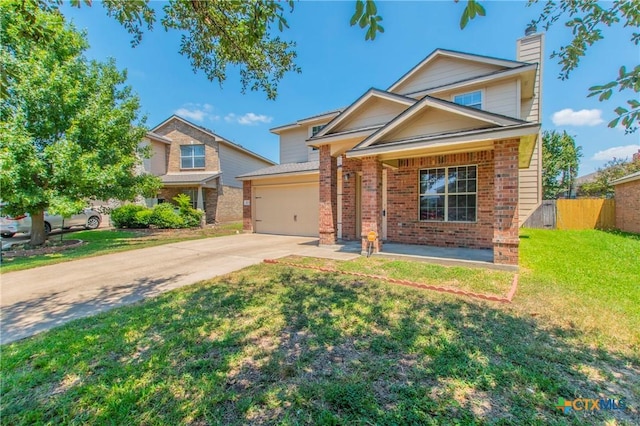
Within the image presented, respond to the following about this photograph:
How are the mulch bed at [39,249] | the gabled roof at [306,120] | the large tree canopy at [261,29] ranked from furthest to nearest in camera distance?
the gabled roof at [306,120] → the mulch bed at [39,249] → the large tree canopy at [261,29]

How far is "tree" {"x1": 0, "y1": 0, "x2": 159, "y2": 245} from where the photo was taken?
310 inches

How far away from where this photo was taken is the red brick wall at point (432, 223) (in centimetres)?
826

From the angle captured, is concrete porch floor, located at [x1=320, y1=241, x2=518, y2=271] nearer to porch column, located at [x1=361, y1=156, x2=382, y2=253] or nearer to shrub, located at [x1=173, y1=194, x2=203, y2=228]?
porch column, located at [x1=361, y1=156, x2=382, y2=253]

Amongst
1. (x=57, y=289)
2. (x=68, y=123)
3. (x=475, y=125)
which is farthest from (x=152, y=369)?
(x=68, y=123)

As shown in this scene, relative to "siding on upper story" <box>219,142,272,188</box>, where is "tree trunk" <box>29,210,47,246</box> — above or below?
below

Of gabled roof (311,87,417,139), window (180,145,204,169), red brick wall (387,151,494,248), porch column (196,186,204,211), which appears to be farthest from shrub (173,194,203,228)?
red brick wall (387,151,494,248)

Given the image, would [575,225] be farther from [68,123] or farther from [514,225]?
[68,123]

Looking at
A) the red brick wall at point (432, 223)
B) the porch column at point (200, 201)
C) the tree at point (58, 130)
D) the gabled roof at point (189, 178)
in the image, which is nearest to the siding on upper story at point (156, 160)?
the gabled roof at point (189, 178)

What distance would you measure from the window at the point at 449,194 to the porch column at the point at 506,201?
269 cm

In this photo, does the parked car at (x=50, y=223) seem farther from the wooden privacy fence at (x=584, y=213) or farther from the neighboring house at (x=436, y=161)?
the wooden privacy fence at (x=584, y=213)

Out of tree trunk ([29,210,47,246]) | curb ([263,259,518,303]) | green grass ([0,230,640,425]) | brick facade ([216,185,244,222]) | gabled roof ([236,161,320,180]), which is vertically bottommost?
green grass ([0,230,640,425])

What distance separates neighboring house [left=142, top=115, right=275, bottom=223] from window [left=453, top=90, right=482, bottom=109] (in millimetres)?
14897

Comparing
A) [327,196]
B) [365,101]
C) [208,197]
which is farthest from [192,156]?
[365,101]

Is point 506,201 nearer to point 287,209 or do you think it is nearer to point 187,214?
point 287,209
